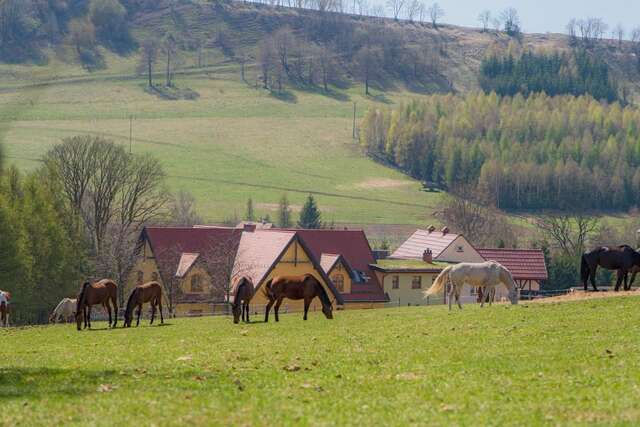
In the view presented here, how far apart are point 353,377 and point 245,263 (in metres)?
55.3

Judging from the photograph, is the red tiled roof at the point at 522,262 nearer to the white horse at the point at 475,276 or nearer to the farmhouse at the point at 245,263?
the farmhouse at the point at 245,263

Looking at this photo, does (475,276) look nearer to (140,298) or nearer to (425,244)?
(140,298)

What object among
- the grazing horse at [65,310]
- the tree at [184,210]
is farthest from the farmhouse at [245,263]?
the tree at [184,210]

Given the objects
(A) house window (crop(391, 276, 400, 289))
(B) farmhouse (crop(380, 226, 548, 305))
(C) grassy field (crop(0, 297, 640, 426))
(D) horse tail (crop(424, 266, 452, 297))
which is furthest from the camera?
(A) house window (crop(391, 276, 400, 289))

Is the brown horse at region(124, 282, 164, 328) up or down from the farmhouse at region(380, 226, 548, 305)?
up

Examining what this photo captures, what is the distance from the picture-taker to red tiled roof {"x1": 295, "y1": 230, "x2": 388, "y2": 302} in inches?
3174

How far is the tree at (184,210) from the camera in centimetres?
12291

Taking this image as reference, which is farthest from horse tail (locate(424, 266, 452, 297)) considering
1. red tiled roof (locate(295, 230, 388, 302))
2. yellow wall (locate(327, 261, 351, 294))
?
red tiled roof (locate(295, 230, 388, 302))

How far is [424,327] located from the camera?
1109 inches

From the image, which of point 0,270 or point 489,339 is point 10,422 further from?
point 0,270

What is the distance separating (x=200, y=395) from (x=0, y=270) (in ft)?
152

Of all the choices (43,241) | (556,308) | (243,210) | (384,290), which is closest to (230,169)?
(243,210)

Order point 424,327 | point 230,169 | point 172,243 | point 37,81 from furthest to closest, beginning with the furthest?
point 230,169 → point 172,243 → point 424,327 → point 37,81

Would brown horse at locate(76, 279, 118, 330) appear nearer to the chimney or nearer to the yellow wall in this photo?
the yellow wall
